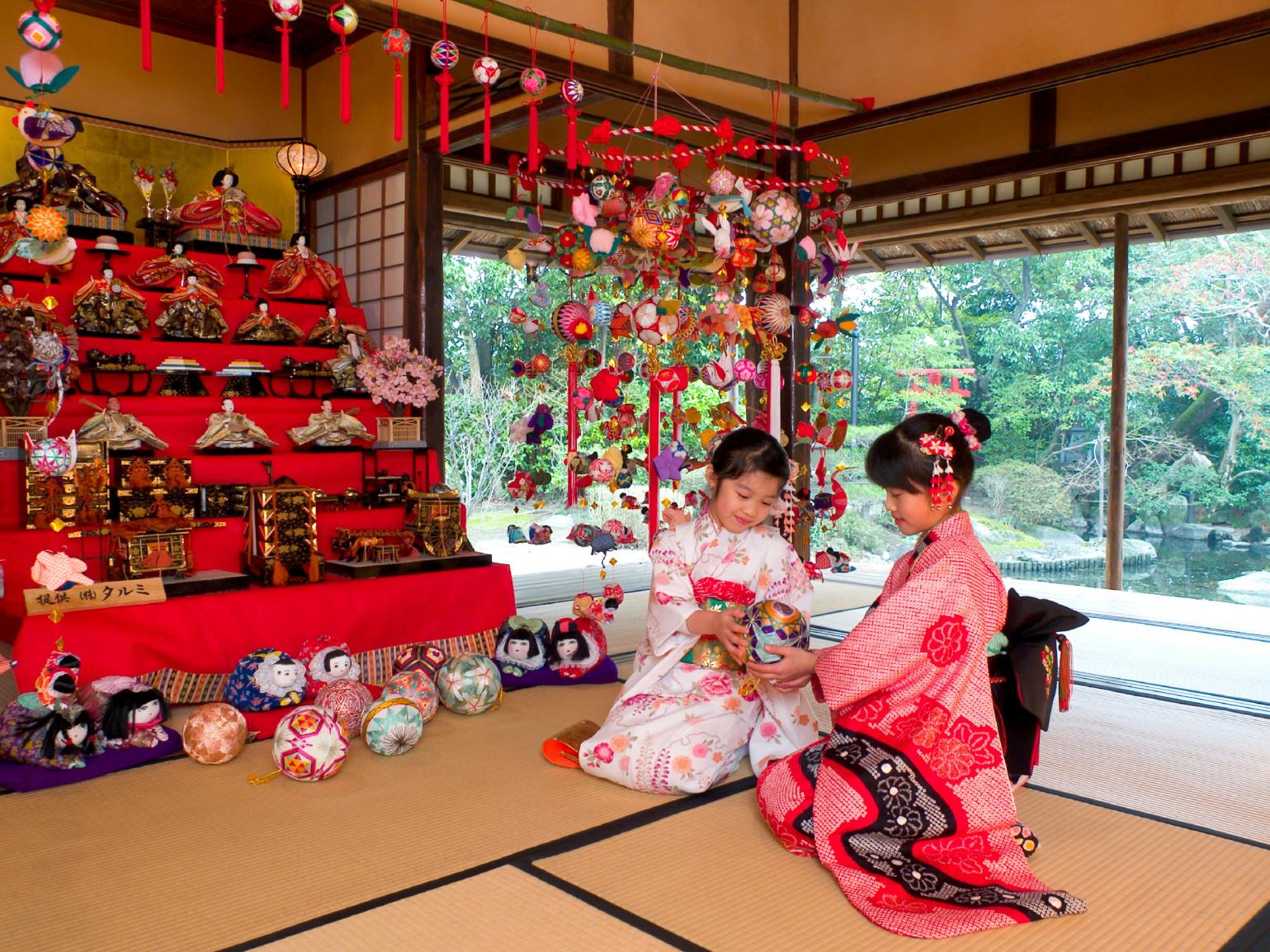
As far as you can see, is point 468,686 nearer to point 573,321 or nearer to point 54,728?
point 54,728

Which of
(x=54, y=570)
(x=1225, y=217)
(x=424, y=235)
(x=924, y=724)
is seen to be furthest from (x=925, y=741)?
(x=1225, y=217)

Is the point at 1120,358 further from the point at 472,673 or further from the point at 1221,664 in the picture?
the point at 472,673

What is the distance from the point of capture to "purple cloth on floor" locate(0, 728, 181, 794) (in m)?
2.66

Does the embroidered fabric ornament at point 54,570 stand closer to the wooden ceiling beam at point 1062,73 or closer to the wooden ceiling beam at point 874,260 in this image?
the wooden ceiling beam at point 1062,73

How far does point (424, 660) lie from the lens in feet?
11.3

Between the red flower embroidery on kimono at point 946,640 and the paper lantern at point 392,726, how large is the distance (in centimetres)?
155

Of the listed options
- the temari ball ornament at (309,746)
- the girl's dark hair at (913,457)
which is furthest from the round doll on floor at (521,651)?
the girl's dark hair at (913,457)

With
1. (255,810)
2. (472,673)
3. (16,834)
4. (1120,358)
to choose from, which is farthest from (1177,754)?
(1120,358)

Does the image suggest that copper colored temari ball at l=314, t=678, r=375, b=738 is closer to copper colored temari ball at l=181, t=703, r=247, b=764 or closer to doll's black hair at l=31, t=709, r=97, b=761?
copper colored temari ball at l=181, t=703, r=247, b=764

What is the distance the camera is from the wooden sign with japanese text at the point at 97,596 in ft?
10.1

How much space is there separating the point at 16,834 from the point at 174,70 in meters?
5.47

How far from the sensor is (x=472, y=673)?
3.30 meters

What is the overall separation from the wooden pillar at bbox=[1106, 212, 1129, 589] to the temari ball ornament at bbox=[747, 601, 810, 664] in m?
4.76

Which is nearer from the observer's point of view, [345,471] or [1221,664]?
[1221,664]
